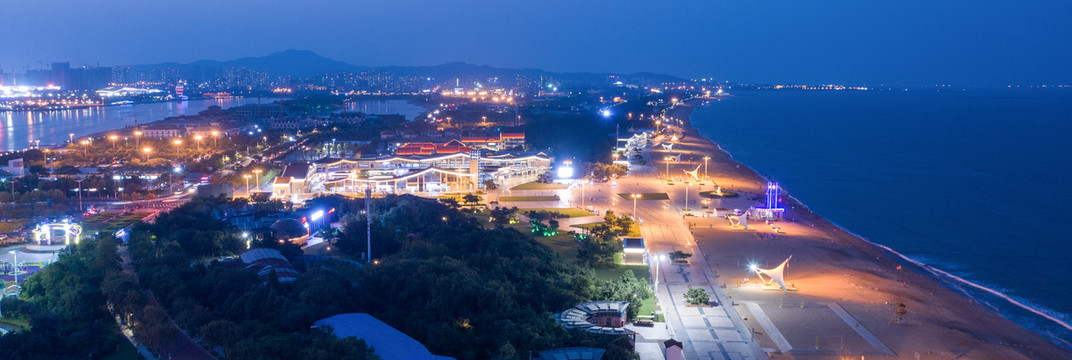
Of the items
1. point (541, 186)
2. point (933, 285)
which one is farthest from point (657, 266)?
point (541, 186)

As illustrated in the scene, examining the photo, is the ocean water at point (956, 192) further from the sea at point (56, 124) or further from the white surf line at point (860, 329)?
the sea at point (56, 124)

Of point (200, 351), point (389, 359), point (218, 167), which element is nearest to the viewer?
point (389, 359)

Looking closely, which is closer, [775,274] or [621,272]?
[775,274]

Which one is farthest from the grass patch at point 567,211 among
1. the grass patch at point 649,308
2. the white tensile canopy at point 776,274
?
the grass patch at point 649,308

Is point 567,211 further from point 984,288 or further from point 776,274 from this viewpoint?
point 984,288

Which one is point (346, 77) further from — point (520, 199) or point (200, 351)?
point (200, 351)

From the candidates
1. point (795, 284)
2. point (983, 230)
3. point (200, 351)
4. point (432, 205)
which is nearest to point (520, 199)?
point (432, 205)
